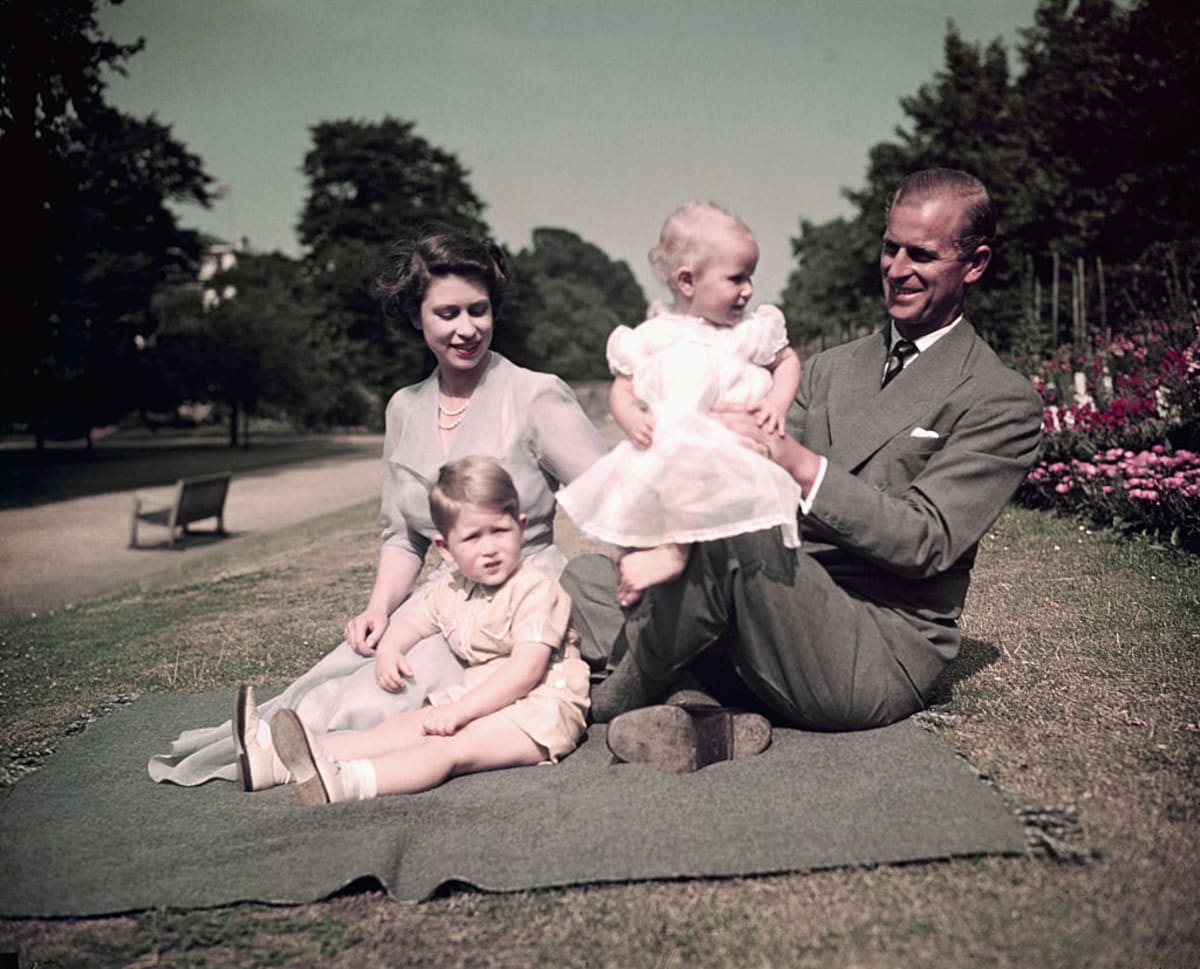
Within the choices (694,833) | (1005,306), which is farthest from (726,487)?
(1005,306)

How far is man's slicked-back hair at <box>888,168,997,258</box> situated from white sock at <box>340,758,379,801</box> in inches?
102

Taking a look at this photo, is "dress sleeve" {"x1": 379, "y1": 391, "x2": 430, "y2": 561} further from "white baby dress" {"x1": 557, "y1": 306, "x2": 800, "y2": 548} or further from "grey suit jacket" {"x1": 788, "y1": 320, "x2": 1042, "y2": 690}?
"grey suit jacket" {"x1": 788, "y1": 320, "x2": 1042, "y2": 690}

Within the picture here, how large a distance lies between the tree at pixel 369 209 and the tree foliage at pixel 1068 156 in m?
22.1

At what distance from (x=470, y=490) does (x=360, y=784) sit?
97 cm

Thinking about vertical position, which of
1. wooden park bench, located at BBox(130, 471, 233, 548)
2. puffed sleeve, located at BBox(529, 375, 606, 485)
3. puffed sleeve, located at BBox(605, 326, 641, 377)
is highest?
puffed sleeve, located at BBox(605, 326, 641, 377)

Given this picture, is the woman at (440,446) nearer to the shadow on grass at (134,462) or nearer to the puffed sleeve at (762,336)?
the puffed sleeve at (762,336)

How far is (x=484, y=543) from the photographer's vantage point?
11.3 feet

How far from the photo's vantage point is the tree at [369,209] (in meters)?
50.7

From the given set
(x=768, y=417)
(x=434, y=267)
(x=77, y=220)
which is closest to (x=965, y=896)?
(x=768, y=417)

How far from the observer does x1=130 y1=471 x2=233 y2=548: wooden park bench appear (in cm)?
1422

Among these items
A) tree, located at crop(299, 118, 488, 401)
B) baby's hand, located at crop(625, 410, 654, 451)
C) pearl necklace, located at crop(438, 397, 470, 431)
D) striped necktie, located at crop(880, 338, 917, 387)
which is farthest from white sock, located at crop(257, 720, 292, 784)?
tree, located at crop(299, 118, 488, 401)

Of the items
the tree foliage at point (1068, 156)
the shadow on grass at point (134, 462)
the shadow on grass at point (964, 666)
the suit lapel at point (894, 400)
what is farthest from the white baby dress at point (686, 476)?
the shadow on grass at point (134, 462)

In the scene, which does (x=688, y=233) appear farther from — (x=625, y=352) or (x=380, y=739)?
(x=380, y=739)

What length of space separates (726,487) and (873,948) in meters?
1.17
